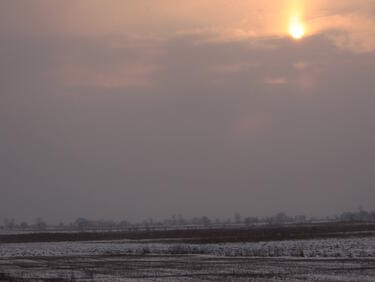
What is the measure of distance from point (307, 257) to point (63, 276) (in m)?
18.7

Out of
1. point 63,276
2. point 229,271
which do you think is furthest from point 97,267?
point 229,271

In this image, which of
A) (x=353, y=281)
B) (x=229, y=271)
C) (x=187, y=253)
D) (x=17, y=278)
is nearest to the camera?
(x=353, y=281)

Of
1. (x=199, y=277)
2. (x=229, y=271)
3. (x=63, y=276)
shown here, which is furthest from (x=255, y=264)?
(x=63, y=276)

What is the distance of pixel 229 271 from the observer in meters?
33.8

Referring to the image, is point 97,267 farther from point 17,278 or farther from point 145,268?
point 17,278

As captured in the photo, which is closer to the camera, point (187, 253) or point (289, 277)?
point (289, 277)

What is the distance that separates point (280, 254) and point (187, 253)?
30.2ft

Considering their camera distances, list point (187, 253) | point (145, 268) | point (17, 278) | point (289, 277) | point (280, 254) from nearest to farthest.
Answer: point (289, 277), point (17, 278), point (145, 268), point (280, 254), point (187, 253)

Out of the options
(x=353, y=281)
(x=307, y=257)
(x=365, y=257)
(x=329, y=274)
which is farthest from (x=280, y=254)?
(x=353, y=281)

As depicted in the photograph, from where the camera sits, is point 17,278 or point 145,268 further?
point 145,268

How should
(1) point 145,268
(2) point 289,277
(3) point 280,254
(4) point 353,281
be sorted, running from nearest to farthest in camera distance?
(4) point 353,281
(2) point 289,277
(1) point 145,268
(3) point 280,254

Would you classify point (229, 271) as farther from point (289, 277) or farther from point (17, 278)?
point (17, 278)

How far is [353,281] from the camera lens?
26312 millimetres

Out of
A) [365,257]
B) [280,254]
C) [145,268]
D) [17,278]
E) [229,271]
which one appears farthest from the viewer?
[280,254]
